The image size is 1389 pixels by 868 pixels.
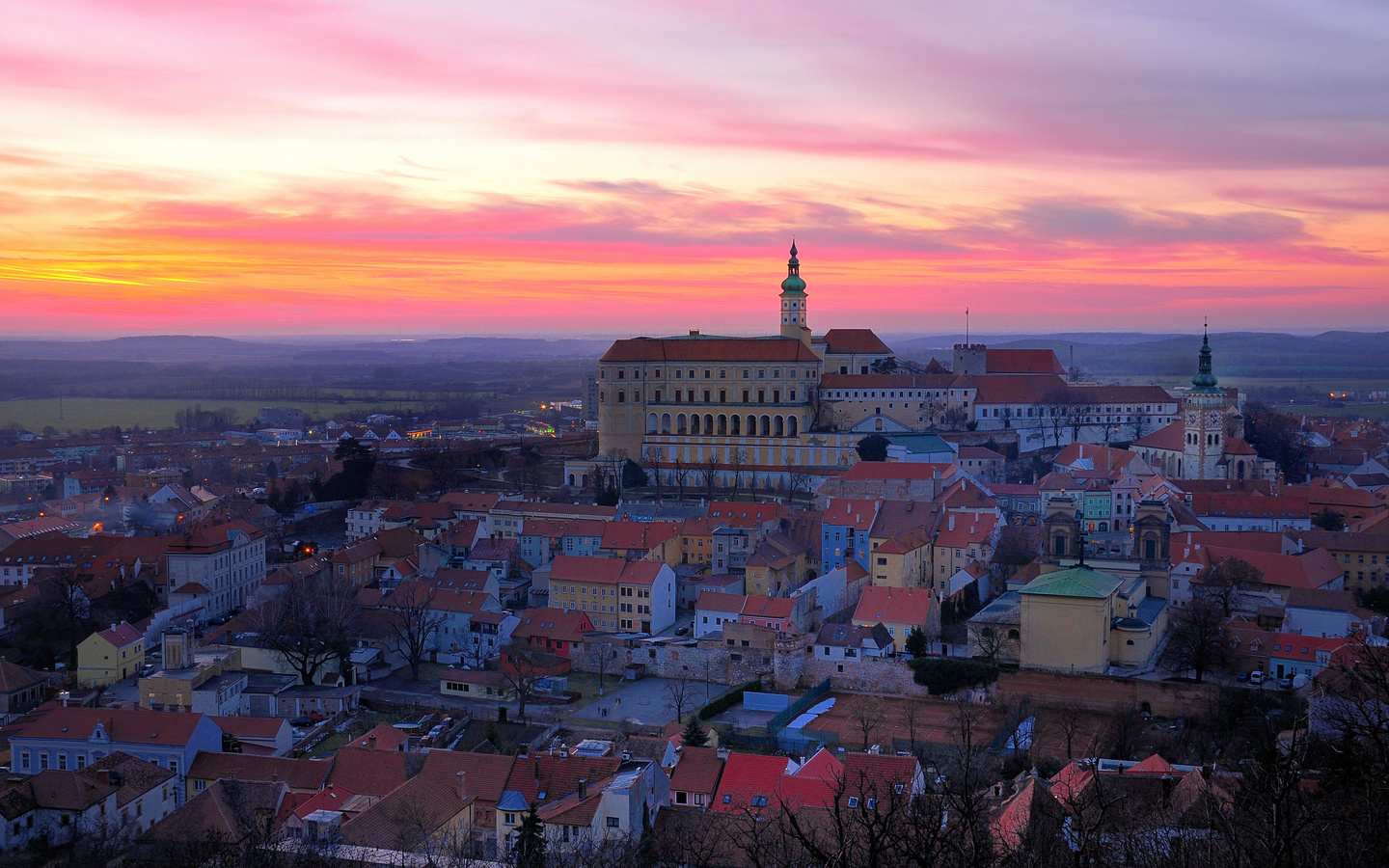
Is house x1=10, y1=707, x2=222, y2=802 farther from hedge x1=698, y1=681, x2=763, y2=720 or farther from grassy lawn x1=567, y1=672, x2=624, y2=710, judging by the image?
hedge x1=698, y1=681, x2=763, y2=720

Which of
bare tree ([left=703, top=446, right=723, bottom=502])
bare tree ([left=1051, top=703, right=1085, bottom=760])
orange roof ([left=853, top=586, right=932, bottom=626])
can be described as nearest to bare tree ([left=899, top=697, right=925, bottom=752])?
orange roof ([left=853, top=586, right=932, bottom=626])

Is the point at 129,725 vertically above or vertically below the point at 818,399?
below

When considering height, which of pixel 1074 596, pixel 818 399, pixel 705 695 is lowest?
pixel 705 695

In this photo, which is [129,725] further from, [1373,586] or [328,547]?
[1373,586]

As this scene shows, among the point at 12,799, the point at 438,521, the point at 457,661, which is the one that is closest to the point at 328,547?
the point at 438,521

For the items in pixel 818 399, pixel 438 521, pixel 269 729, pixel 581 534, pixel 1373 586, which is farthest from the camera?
pixel 818 399

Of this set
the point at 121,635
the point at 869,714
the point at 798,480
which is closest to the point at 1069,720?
the point at 869,714

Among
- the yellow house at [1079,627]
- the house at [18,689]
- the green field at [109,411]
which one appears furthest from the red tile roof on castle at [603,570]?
the green field at [109,411]
